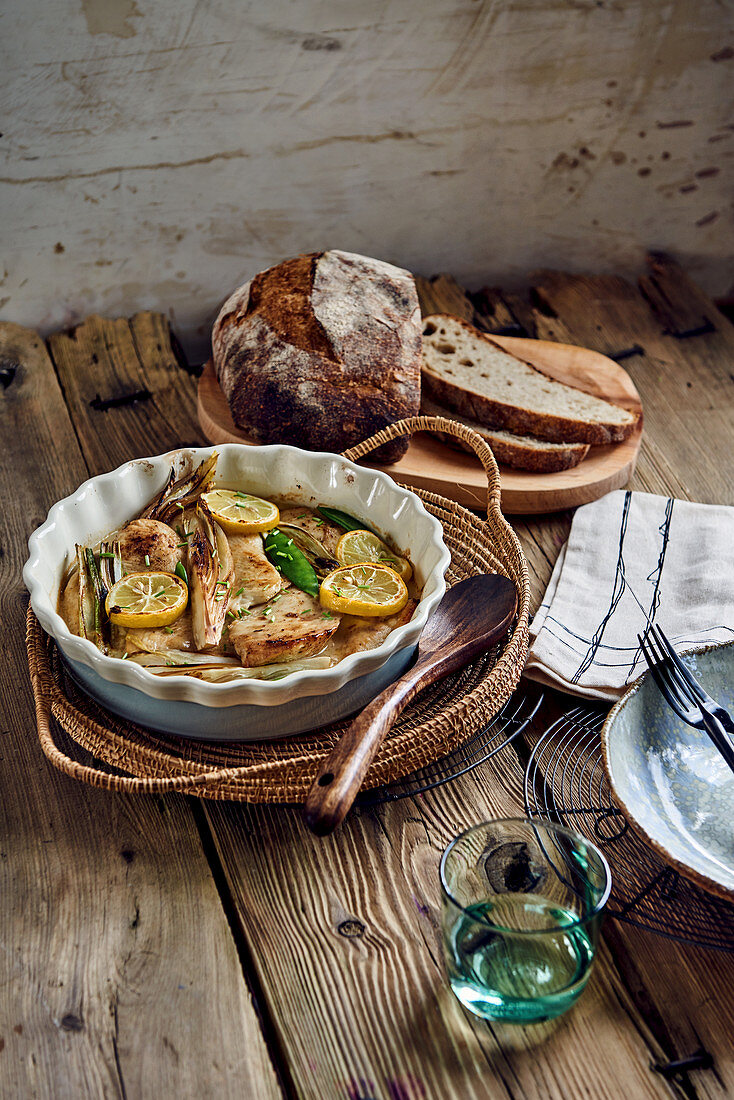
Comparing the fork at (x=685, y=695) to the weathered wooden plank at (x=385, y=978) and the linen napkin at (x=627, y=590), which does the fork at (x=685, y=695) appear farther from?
the weathered wooden plank at (x=385, y=978)

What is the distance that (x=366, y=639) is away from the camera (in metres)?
1.12

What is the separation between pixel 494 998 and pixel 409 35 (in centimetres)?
201

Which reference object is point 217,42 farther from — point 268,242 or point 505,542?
point 505,542

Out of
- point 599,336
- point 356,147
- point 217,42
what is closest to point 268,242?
point 356,147

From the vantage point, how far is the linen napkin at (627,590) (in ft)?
4.13

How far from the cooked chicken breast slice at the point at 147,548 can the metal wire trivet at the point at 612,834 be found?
0.57m

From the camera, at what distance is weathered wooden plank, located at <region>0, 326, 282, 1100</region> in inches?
33.1

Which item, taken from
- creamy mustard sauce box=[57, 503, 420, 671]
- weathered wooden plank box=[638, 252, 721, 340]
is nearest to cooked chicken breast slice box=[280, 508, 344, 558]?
creamy mustard sauce box=[57, 503, 420, 671]

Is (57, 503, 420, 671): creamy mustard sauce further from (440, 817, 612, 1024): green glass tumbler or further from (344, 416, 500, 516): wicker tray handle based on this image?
(440, 817, 612, 1024): green glass tumbler

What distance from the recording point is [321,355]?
1.63 meters

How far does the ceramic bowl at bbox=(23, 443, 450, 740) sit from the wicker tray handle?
130 mm

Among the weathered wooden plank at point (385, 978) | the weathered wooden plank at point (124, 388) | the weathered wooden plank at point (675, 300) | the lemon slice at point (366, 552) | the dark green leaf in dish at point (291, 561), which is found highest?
the weathered wooden plank at point (675, 300)

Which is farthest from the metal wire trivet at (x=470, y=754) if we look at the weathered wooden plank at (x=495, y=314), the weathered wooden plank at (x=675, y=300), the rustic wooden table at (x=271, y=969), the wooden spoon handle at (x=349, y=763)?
the weathered wooden plank at (x=675, y=300)

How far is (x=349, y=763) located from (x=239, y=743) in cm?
23
